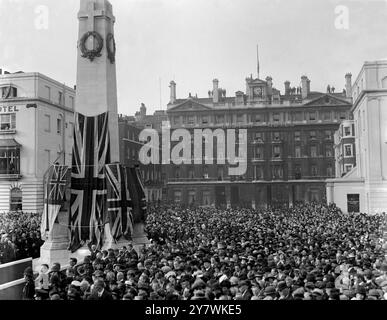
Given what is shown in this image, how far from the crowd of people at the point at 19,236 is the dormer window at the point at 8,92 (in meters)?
5.81

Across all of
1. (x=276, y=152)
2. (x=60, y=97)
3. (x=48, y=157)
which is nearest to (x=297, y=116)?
(x=276, y=152)

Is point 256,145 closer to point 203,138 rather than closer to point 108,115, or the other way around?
point 203,138

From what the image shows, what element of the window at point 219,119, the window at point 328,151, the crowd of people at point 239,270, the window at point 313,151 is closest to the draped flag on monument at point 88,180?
the crowd of people at point 239,270

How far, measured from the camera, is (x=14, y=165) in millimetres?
20109

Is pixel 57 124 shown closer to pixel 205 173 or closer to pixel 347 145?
pixel 205 173

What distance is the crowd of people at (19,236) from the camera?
1612 centimetres

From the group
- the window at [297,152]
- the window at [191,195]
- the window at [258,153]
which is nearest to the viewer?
the window at [191,195]

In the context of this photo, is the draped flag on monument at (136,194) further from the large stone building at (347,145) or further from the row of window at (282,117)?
the large stone building at (347,145)

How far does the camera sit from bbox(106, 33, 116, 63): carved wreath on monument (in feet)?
56.0

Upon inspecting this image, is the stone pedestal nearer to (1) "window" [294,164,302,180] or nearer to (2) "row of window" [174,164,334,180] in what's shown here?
(2) "row of window" [174,164,334,180]

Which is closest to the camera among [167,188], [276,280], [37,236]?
[276,280]

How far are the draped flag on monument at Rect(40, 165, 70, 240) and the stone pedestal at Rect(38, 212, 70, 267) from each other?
28cm
